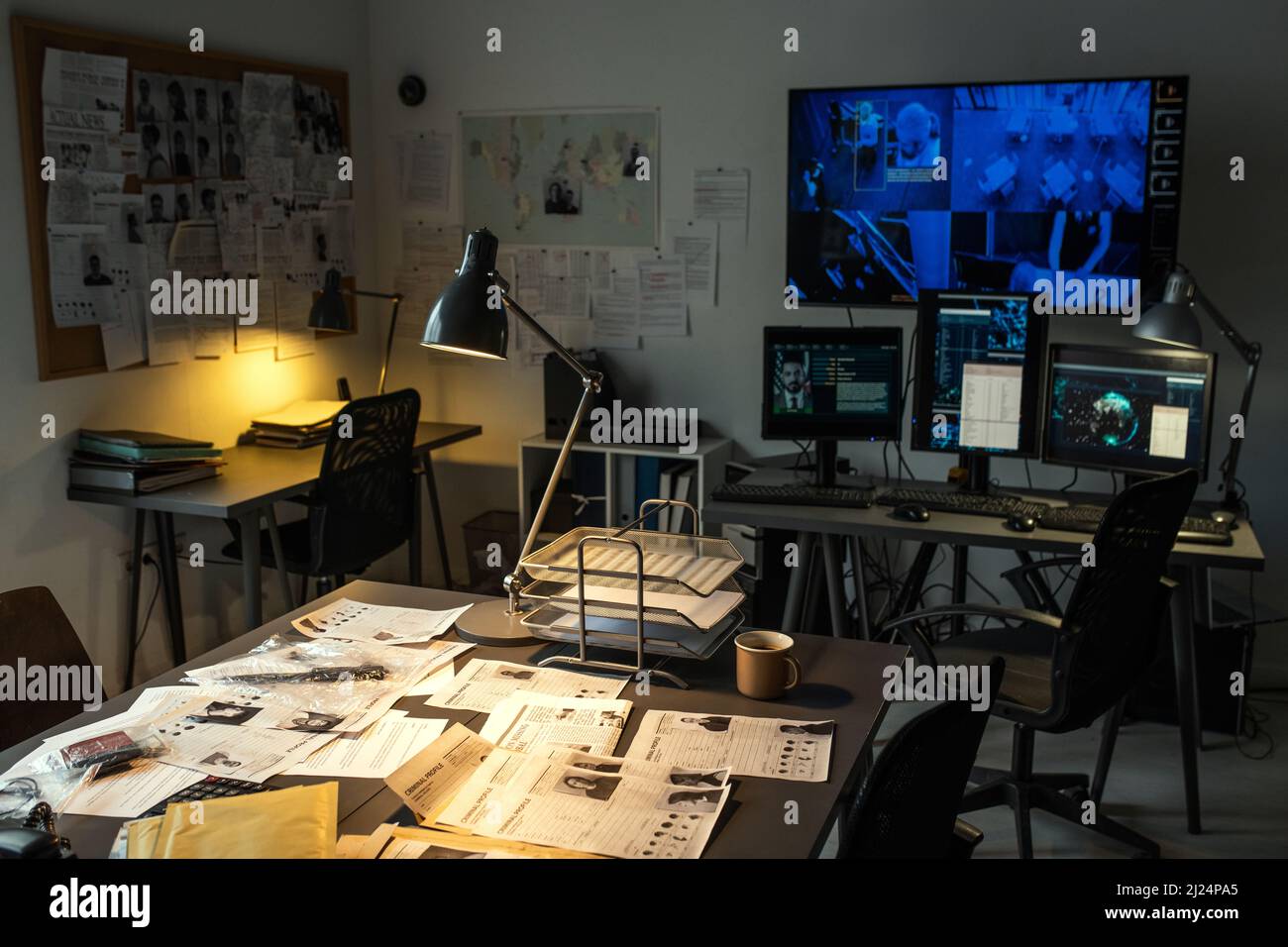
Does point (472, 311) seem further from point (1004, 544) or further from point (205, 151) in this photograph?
point (205, 151)

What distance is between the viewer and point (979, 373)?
3.57m

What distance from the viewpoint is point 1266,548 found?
4039mm

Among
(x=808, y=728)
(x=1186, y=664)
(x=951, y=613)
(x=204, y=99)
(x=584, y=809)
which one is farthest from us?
(x=204, y=99)

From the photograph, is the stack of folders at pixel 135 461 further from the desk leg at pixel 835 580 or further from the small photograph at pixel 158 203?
the desk leg at pixel 835 580

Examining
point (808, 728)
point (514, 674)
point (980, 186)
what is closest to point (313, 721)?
point (514, 674)

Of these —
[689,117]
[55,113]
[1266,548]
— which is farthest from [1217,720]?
[55,113]

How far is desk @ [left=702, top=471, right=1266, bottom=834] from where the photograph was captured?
10.3 feet

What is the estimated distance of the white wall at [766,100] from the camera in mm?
3873

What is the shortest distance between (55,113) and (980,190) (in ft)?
9.47

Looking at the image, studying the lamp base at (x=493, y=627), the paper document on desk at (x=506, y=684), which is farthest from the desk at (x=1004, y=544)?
the paper document on desk at (x=506, y=684)

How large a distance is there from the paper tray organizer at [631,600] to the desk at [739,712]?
0.06 meters

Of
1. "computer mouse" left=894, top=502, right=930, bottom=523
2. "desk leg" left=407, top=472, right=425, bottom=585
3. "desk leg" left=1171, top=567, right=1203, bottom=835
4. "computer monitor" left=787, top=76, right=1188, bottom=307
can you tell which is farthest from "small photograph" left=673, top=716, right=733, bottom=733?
"desk leg" left=407, top=472, right=425, bottom=585

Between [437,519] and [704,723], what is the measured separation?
9.92 feet

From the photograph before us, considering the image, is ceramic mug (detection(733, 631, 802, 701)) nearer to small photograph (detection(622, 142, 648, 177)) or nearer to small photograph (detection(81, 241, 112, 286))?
small photograph (detection(81, 241, 112, 286))
